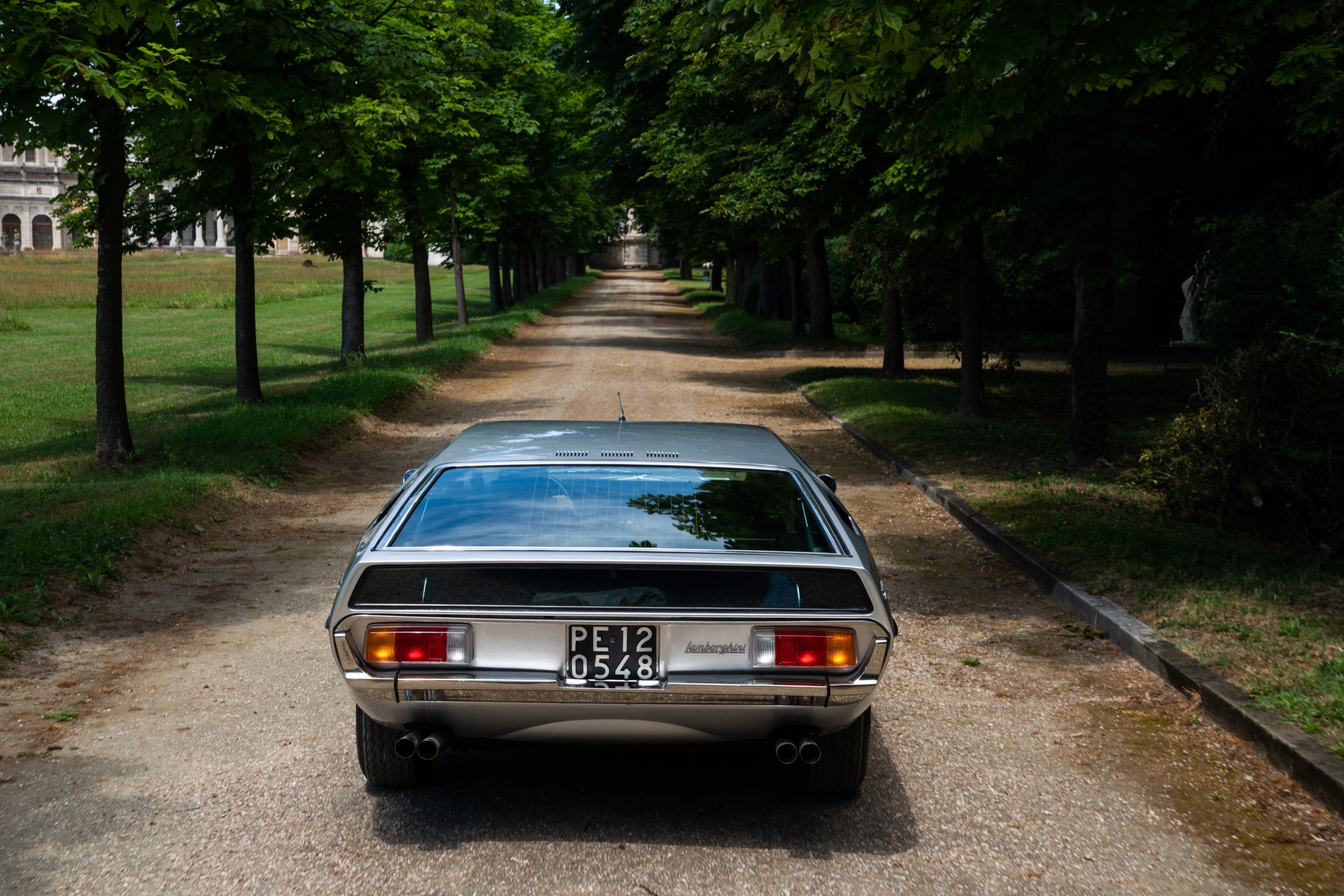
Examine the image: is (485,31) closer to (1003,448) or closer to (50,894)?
(1003,448)

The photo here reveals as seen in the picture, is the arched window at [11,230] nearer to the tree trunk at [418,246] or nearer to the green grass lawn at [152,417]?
the green grass lawn at [152,417]

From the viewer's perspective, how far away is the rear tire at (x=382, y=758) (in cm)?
432

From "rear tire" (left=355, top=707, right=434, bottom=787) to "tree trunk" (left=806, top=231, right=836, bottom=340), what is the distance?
2714 centimetres

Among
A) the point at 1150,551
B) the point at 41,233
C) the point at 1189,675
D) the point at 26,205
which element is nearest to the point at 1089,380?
the point at 1150,551

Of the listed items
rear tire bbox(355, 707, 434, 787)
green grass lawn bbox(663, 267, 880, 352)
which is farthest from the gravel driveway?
green grass lawn bbox(663, 267, 880, 352)

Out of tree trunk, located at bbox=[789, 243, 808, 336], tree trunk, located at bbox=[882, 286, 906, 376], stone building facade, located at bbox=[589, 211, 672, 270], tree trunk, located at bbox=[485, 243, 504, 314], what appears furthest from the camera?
Result: stone building facade, located at bbox=[589, 211, 672, 270]

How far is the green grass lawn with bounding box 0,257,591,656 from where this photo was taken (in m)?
8.20

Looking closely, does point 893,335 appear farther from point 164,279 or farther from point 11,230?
point 11,230

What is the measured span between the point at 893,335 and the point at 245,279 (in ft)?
38.9

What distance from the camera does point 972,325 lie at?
55.7ft

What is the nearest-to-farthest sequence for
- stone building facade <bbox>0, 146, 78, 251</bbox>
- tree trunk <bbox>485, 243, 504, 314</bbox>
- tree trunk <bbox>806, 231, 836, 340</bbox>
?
tree trunk <bbox>806, 231, 836, 340</bbox>, tree trunk <bbox>485, 243, 504, 314</bbox>, stone building facade <bbox>0, 146, 78, 251</bbox>

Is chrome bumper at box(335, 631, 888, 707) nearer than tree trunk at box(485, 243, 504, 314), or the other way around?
chrome bumper at box(335, 631, 888, 707)

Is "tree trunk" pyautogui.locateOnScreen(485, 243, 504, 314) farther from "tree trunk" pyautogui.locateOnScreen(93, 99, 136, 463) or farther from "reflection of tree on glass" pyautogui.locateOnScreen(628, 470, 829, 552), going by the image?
"reflection of tree on glass" pyautogui.locateOnScreen(628, 470, 829, 552)

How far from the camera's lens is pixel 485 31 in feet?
62.7
